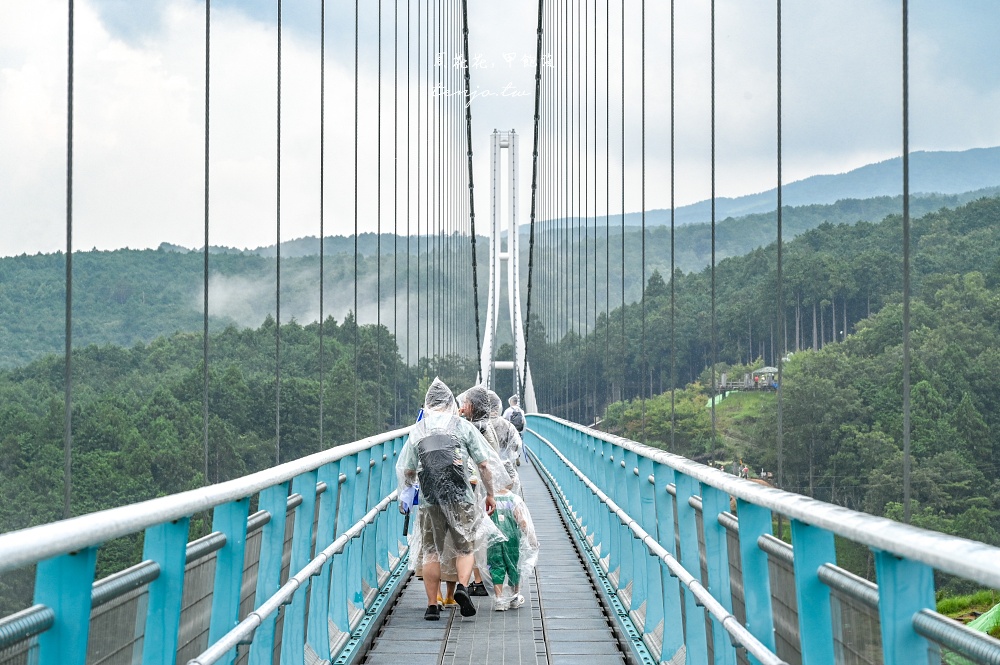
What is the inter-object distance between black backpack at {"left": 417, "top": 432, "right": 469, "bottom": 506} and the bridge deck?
65 cm

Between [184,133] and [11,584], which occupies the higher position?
[184,133]

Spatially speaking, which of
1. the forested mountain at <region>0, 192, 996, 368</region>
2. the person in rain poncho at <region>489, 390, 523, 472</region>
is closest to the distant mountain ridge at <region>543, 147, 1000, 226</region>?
the forested mountain at <region>0, 192, 996, 368</region>

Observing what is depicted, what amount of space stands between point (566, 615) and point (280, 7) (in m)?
5.88

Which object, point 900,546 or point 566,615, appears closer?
point 900,546

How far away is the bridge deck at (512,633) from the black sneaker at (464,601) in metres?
0.05

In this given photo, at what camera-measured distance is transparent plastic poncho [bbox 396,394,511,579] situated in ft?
20.1

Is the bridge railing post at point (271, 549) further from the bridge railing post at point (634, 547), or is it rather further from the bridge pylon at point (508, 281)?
the bridge pylon at point (508, 281)

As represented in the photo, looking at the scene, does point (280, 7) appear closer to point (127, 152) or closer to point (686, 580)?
point (686, 580)

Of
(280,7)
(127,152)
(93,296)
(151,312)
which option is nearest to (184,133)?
(127,152)

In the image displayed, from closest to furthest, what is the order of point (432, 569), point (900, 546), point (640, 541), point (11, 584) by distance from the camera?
point (900, 546)
point (640, 541)
point (432, 569)
point (11, 584)

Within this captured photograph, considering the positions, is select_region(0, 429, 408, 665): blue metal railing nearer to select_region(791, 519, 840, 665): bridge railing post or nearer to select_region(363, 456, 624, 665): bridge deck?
select_region(363, 456, 624, 665): bridge deck

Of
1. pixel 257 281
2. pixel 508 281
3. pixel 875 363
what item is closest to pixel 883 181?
pixel 875 363

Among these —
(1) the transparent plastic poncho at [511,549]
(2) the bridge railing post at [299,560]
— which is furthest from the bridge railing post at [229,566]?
(1) the transparent plastic poncho at [511,549]

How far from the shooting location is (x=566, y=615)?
6.69 meters
